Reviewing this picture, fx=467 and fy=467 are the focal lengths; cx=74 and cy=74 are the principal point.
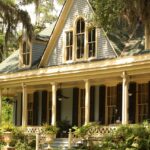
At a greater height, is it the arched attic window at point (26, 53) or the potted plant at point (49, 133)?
the arched attic window at point (26, 53)

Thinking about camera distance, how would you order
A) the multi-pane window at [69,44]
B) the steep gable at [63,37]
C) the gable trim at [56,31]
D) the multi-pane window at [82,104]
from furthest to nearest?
the gable trim at [56,31], the multi-pane window at [69,44], the multi-pane window at [82,104], the steep gable at [63,37]

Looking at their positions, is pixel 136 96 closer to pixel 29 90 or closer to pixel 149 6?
pixel 149 6

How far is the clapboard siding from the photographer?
23.3 meters

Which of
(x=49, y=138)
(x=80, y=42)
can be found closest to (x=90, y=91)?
(x=80, y=42)

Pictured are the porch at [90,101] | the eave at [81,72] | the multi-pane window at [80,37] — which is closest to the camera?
the eave at [81,72]

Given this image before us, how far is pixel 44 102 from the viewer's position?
1085 inches

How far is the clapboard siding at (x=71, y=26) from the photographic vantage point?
23.3 m

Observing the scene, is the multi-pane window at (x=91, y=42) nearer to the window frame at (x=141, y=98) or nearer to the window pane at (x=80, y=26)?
the window pane at (x=80, y=26)

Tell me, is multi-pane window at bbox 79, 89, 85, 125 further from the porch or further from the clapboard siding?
the clapboard siding

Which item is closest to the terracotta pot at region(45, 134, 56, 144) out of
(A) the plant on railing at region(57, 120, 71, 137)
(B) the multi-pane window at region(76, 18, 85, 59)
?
(A) the plant on railing at region(57, 120, 71, 137)

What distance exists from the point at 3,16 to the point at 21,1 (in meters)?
2.07

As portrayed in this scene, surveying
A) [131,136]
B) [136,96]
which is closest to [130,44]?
[136,96]

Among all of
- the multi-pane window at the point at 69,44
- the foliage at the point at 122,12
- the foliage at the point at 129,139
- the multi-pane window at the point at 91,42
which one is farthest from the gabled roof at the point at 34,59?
the foliage at the point at 129,139

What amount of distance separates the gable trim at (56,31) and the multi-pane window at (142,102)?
6244 millimetres
